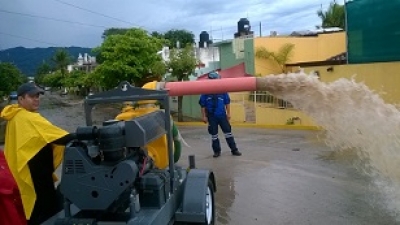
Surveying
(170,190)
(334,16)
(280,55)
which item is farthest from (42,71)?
(170,190)

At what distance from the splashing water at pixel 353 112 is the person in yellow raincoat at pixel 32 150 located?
2433mm

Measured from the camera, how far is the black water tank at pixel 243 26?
41.3 meters

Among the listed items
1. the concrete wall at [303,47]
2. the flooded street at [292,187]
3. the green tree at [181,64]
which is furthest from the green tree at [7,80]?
the flooded street at [292,187]

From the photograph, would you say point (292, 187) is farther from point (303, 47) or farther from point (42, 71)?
point (42, 71)

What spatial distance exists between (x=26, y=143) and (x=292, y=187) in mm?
4043

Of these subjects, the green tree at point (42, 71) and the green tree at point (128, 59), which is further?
the green tree at point (42, 71)

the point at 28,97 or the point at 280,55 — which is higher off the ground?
the point at 280,55

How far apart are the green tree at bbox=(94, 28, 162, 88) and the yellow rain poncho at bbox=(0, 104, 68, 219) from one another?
71.5 ft

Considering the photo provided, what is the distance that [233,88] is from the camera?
493cm

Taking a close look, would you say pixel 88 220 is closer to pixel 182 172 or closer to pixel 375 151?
pixel 182 172

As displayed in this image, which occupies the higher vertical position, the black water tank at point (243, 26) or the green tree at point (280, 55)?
the black water tank at point (243, 26)

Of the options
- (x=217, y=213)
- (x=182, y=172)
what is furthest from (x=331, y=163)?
(x=182, y=172)

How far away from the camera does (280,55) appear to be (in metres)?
23.9

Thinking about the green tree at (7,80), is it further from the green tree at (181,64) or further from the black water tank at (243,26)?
the green tree at (181,64)
